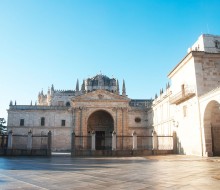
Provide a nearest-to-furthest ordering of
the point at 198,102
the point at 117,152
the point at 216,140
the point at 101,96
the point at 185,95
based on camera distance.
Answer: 1. the point at 216,140
2. the point at 198,102
3. the point at 185,95
4. the point at 117,152
5. the point at 101,96

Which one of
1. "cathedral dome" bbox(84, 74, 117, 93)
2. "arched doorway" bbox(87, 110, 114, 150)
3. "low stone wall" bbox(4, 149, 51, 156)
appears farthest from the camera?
"cathedral dome" bbox(84, 74, 117, 93)

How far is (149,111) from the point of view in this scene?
159 ft

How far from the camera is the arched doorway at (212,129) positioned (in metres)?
18.5

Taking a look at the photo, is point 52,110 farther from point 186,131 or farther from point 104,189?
point 104,189

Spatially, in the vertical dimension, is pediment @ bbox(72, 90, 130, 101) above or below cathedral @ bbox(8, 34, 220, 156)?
above

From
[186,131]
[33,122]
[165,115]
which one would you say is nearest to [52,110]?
[33,122]

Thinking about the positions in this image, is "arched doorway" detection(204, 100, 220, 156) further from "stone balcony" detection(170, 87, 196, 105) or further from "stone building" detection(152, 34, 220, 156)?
"stone balcony" detection(170, 87, 196, 105)

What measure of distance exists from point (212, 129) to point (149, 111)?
29522 mm

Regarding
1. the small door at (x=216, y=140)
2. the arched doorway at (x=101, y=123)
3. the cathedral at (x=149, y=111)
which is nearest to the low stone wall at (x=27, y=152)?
the cathedral at (x=149, y=111)

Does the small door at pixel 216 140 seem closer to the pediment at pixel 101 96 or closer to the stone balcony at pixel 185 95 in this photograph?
the stone balcony at pixel 185 95

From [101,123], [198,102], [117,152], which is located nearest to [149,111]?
[101,123]

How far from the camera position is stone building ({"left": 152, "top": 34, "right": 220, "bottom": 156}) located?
18.7 metres

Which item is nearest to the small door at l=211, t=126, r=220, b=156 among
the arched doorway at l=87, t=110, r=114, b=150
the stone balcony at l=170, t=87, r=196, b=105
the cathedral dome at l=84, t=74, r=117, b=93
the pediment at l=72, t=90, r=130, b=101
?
the stone balcony at l=170, t=87, r=196, b=105

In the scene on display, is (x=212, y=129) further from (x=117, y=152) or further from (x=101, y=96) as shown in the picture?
(x=101, y=96)
